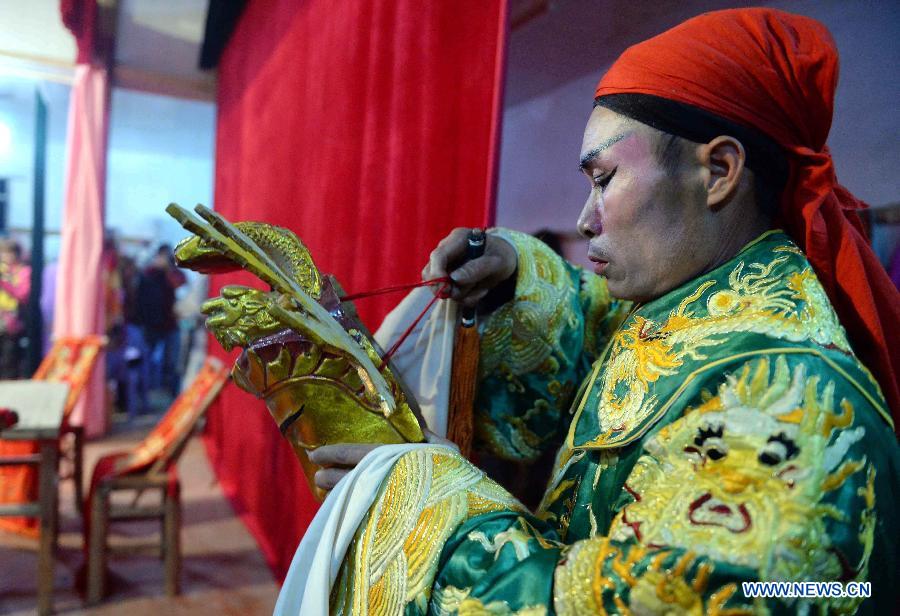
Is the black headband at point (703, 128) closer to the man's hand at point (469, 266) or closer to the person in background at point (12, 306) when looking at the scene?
the man's hand at point (469, 266)

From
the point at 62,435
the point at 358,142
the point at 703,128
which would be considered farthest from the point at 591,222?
the point at 62,435

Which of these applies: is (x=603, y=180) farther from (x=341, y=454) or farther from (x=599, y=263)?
(x=341, y=454)

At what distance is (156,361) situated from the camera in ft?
17.3

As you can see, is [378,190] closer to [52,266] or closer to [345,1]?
[345,1]

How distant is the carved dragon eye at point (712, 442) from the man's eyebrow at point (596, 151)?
1.06 feet

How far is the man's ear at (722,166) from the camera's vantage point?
2.07 ft

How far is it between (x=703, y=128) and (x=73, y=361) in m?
3.34

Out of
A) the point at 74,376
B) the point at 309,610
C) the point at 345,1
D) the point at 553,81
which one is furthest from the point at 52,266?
the point at 309,610

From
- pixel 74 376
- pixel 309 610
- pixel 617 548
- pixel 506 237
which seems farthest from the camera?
pixel 74 376

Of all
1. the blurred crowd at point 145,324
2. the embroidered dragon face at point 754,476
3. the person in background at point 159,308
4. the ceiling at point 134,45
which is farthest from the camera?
the person in background at point 159,308

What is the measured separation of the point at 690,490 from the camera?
A: 502 mm

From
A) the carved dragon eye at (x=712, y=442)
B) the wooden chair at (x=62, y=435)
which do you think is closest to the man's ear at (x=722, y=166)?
the carved dragon eye at (x=712, y=442)

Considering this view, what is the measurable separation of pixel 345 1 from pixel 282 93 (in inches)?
31.7

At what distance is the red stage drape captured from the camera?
1204mm
